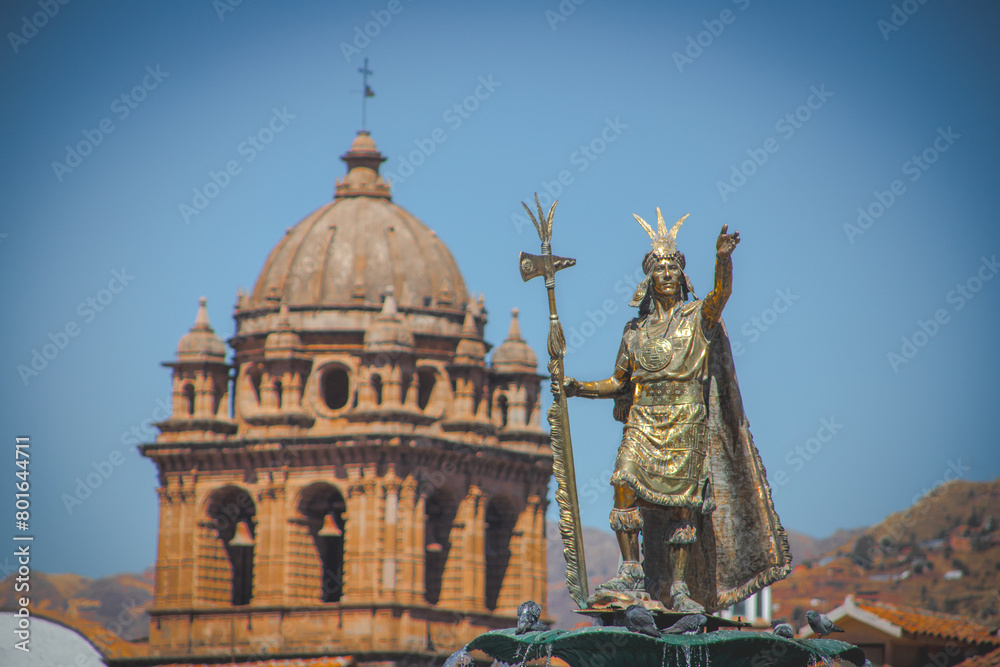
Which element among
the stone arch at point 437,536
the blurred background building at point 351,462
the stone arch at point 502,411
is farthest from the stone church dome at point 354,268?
the stone arch at point 437,536

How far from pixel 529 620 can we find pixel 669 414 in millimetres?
2166

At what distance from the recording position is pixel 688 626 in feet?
61.1

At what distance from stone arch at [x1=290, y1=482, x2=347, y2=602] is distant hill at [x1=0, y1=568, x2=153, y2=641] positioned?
5224 mm

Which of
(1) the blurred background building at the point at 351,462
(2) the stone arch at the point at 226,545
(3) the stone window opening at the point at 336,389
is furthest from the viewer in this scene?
(3) the stone window opening at the point at 336,389

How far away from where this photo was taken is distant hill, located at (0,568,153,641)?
7506 centimetres

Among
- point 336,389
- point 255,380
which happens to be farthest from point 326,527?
point 255,380

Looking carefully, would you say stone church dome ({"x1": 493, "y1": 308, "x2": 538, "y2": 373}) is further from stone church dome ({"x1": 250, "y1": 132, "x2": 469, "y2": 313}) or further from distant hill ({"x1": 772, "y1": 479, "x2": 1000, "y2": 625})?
distant hill ({"x1": 772, "y1": 479, "x2": 1000, "y2": 625})

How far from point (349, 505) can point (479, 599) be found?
5.14m

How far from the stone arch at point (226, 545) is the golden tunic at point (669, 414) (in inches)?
1985

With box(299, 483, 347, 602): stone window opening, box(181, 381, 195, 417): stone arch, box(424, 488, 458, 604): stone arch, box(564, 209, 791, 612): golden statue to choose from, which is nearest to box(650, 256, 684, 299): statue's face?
box(564, 209, 791, 612): golden statue

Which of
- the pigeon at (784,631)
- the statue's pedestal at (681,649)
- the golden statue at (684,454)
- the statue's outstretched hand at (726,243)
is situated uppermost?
the statue's outstretched hand at (726,243)

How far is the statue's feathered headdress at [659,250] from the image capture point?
→ 20.2 m

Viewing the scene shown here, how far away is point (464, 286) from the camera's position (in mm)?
72688

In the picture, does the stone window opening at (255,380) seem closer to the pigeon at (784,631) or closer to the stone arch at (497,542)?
the stone arch at (497,542)
